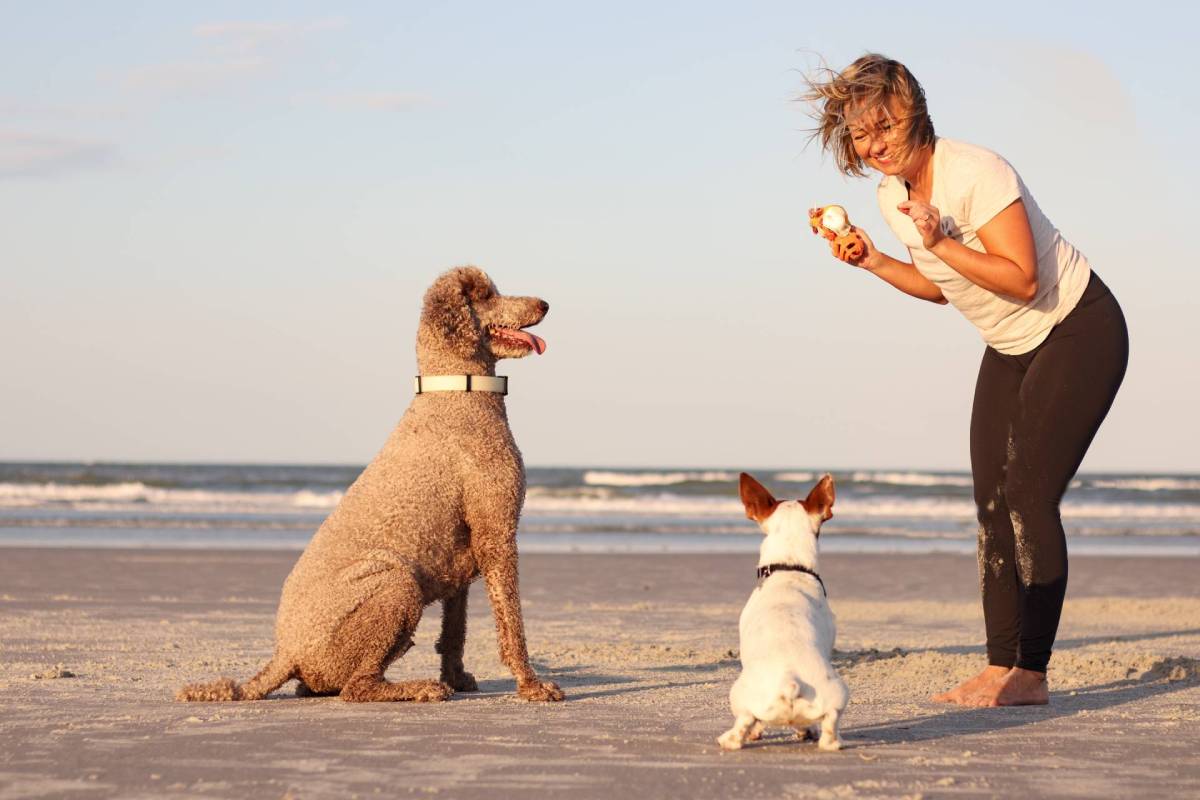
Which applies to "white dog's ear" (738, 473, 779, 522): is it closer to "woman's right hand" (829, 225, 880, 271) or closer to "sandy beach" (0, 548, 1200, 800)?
"sandy beach" (0, 548, 1200, 800)

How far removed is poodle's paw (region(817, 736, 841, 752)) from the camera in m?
3.86

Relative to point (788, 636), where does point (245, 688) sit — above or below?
below

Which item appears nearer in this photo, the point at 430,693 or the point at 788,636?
the point at 788,636

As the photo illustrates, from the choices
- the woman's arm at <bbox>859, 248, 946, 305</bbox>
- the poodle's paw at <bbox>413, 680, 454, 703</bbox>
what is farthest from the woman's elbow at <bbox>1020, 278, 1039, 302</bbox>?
the poodle's paw at <bbox>413, 680, 454, 703</bbox>

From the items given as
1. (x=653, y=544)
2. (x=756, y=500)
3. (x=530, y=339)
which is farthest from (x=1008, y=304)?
(x=653, y=544)

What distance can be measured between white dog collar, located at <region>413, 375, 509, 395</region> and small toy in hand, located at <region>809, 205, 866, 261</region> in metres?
1.38

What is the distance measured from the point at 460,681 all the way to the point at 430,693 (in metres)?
0.46

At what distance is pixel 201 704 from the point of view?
191 inches

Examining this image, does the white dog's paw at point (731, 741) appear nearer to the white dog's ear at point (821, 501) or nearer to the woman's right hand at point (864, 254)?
the white dog's ear at point (821, 501)

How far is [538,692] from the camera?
5027mm

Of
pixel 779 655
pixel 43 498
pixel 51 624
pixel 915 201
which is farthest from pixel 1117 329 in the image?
pixel 43 498

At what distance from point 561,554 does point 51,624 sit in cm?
A: 901

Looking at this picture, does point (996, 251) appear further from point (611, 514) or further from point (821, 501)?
point (611, 514)

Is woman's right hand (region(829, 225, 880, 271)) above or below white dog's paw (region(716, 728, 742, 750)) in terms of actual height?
above
